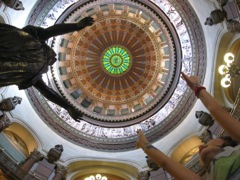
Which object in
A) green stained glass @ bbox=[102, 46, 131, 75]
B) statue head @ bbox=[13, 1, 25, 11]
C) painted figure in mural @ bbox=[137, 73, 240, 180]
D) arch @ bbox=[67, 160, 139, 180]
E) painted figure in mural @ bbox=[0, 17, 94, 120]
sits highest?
green stained glass @ bbox=[102, 46, 131, 75]

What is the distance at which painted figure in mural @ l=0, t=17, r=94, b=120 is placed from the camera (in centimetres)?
530

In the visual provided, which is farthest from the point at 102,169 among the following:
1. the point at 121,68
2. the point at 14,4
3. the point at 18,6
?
the point at 121,68

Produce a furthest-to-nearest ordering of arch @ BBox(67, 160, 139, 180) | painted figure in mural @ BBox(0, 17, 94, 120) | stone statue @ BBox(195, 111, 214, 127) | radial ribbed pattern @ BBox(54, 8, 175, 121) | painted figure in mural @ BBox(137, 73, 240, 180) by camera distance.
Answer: radial ribbed pattern @ BBox(54, 8, 175, 121)
arch @ BBox(67, 160, 139, 180)
stone statue @ BBox(195, 111, 214, 127)
painted figure in mural @ BBox(0, 17, 94, 120)
painted figure in mural @ BBox(137, 73, 240, 180)

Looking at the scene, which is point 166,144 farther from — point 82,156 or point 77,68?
point 77,68

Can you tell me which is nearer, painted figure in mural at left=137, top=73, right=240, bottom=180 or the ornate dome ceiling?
painted figure in mural at left=137, top=73, right=240, bottom=180

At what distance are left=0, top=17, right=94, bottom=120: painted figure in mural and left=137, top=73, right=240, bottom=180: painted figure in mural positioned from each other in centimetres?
340

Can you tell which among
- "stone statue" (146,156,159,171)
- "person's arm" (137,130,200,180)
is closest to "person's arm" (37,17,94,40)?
"person's arm" (137,130,200,180)

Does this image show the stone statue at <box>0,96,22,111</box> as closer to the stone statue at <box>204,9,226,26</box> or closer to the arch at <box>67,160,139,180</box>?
the arch at <box>67,160,139,180</box>

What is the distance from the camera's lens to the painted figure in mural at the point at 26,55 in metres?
5.30

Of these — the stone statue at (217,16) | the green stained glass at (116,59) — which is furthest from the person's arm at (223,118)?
the green stained glass at (116,59)

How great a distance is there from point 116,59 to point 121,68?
875 mm

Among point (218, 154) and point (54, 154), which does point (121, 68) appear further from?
point (218, 154)

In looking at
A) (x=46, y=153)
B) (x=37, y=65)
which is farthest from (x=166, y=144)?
(x=37, y=65)

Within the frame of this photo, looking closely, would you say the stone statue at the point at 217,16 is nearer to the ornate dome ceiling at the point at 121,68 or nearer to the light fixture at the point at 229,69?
the light fixture at the point at 229,69
